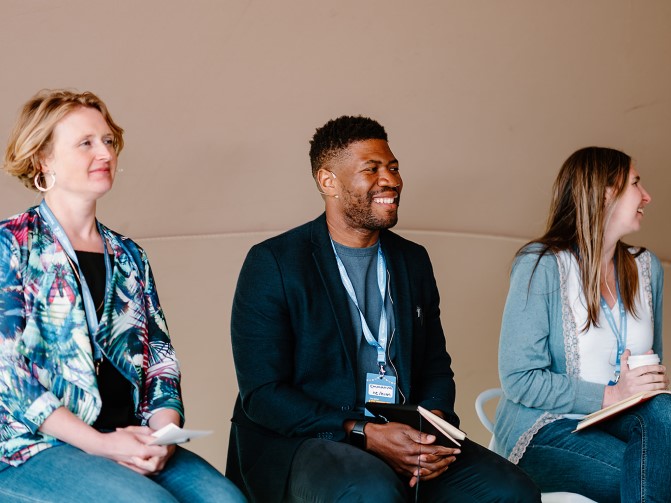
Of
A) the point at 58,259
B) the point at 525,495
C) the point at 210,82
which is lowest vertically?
the point at 525,495

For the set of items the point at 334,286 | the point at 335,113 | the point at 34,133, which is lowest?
the point at 334,286

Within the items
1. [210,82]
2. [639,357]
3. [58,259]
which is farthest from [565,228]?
[210,82]

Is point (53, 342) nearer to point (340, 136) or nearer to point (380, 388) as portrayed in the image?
point (380, 388)

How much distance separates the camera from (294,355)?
312 centimetres

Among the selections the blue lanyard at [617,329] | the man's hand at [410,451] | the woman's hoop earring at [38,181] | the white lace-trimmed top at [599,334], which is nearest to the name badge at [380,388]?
the man's hand at [410,451]

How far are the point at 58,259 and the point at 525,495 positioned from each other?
158cm

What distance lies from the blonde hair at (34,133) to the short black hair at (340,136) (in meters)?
0.98

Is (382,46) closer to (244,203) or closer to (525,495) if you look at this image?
(244,203)

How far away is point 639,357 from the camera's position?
316 centimetres

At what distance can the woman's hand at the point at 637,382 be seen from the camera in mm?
3205

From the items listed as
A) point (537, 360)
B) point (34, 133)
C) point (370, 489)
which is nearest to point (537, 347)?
point (537, 360)

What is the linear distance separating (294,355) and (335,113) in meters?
2.95

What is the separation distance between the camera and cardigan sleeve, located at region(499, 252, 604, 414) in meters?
3.34

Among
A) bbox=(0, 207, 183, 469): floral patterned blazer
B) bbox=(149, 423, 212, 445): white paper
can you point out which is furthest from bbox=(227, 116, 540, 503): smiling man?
bbox=(149, 423, 212, 445): white paper
